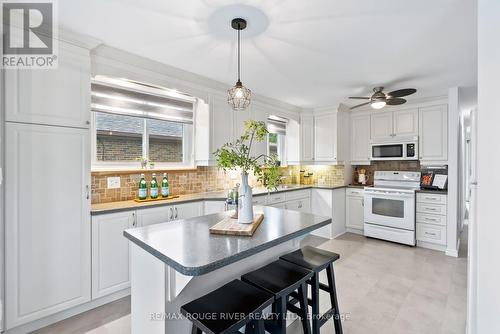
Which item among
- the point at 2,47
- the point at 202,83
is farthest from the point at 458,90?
the point at 2,47

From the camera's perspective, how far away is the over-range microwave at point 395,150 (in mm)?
4094

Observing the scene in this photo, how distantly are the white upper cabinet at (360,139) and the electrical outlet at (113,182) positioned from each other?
414 cm

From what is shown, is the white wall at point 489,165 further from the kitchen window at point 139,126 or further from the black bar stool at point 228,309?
the kitchen window at point 139,126

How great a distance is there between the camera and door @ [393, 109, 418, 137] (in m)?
4.11

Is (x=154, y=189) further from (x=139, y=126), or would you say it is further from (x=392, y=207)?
(x=392, y=207)

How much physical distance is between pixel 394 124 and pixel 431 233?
74.4 inches

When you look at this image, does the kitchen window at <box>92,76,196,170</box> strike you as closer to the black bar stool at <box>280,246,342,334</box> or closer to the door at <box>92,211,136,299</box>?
the door at <box>92,211,136,299</box>

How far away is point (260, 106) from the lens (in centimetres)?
401

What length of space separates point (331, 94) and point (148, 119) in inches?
109

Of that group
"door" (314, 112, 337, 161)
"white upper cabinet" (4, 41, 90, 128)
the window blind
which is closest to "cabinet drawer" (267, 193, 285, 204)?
"door" (314, 112, 337, 161)

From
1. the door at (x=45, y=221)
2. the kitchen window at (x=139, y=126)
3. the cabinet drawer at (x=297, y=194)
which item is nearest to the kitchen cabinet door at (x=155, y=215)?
the door at (x=45, y=221)

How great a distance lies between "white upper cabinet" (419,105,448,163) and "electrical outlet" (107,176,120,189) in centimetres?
453

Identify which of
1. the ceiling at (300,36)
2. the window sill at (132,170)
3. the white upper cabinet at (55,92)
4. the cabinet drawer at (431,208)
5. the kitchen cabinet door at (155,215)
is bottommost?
the cabinet drawer at (431,208)

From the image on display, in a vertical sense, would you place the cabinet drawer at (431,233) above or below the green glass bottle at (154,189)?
below
